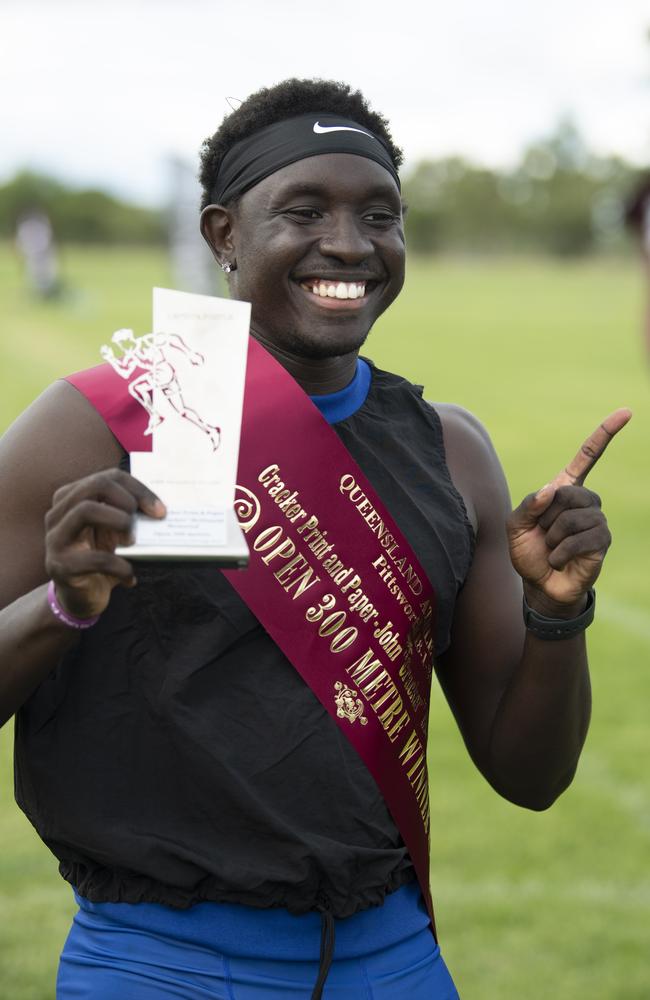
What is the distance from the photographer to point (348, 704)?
2.33 meters

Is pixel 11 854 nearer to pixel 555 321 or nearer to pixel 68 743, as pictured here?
Result: pixel 68 743

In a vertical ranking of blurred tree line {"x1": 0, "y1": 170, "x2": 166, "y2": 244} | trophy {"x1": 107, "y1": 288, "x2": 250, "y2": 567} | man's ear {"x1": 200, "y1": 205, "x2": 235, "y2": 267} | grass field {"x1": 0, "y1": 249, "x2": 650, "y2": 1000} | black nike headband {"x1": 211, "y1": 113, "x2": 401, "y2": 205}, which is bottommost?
blurred tree line {"x1": 0, "y1": 170, "x2": 166, "y2": 244}

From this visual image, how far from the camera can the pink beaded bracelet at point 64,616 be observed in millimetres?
→ 1953

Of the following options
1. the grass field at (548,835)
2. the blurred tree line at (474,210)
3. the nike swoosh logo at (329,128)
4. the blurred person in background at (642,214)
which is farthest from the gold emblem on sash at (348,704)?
the blurred tree line at (474,210)

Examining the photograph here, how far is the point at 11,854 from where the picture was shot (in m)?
5.16

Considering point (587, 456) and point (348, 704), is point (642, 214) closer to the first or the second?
point (587, 456)

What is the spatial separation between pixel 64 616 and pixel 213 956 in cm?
60

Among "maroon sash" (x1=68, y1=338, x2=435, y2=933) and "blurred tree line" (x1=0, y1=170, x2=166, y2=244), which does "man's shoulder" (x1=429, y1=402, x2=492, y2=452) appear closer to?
"maroon sash" (x1=68, y1=338, x2=435, y2=933)

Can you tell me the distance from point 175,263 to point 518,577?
65.0 ft

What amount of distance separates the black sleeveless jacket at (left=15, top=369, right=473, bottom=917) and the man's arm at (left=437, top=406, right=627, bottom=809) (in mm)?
375

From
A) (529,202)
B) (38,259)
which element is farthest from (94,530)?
(529,202)

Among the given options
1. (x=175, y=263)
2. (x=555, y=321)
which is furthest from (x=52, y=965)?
(x=555, y=321)

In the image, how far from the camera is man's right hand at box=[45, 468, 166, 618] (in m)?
1.81

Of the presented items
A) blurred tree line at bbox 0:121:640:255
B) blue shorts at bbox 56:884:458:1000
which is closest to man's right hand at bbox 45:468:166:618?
blue shorts at bbox 56:884:458:1000
